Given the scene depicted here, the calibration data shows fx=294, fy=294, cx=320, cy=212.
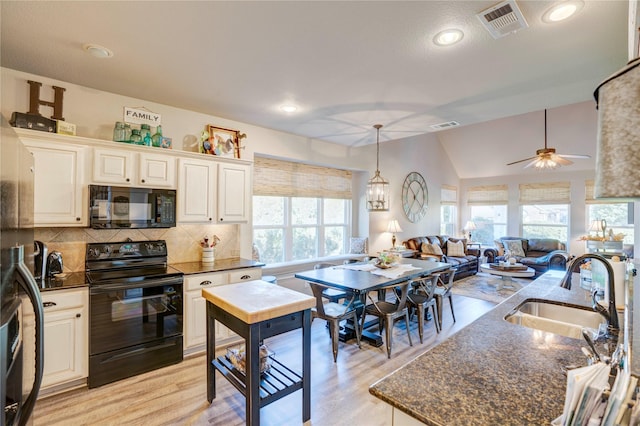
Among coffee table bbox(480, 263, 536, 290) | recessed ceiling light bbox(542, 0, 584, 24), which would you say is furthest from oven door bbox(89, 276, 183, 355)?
coffee table bbox(480, 263, 536, 290)

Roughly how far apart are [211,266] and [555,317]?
319 cm

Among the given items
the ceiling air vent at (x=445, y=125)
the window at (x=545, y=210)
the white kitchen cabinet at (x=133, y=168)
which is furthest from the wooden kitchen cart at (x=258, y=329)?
the window at (x=545, y=210)

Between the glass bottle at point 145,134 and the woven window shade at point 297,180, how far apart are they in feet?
5.11

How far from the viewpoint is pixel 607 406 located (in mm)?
604

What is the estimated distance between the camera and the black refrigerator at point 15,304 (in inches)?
37.4

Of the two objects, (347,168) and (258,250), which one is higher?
(347,168)

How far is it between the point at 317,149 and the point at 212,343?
11.4ft

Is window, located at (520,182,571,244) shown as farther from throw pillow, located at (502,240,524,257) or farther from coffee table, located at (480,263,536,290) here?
coffee table, located at (480,263,536,290)

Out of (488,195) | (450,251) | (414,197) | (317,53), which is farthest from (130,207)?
(488,195)

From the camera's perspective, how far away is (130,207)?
9.59 feet

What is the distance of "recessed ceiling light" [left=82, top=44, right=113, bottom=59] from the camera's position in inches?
86.4

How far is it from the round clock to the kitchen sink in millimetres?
Answer: 4961

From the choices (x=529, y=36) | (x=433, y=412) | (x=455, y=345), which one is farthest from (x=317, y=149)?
(x=433, y=412)

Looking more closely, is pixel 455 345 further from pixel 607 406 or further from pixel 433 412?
pixel 607 406
